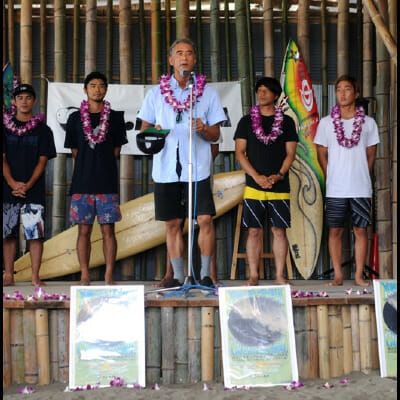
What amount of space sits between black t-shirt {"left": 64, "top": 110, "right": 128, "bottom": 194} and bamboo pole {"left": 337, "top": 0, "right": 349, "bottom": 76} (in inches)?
87.8

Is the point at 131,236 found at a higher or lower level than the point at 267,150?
lower

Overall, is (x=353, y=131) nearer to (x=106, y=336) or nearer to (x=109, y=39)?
(x=106, y=336)

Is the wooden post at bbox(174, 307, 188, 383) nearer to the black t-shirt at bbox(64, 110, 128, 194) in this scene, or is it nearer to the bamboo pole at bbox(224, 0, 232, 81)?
the black t-shirt at bbox(64, 110, 128, 194)

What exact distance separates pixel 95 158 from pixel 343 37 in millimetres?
2604

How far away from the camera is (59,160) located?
20.0 feet

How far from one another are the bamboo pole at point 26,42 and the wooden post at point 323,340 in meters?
3.55

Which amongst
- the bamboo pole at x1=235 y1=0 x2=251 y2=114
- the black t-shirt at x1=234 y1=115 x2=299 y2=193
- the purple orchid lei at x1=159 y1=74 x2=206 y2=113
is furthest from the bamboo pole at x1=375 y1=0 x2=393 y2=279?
the purple orchid lei at x1=159 y1=74 x2=206 y2=113

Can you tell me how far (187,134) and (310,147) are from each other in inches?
71.3

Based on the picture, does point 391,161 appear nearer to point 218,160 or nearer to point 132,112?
point 218,160

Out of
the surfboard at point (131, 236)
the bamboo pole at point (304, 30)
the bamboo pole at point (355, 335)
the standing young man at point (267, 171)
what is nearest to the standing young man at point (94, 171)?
the standing young man at point (267, 171)

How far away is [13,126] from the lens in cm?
488

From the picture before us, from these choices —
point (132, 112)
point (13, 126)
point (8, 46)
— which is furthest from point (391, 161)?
point (8, 46)

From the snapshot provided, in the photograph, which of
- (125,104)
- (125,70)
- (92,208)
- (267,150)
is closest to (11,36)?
(125,70)

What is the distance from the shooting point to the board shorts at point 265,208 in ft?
15.3
